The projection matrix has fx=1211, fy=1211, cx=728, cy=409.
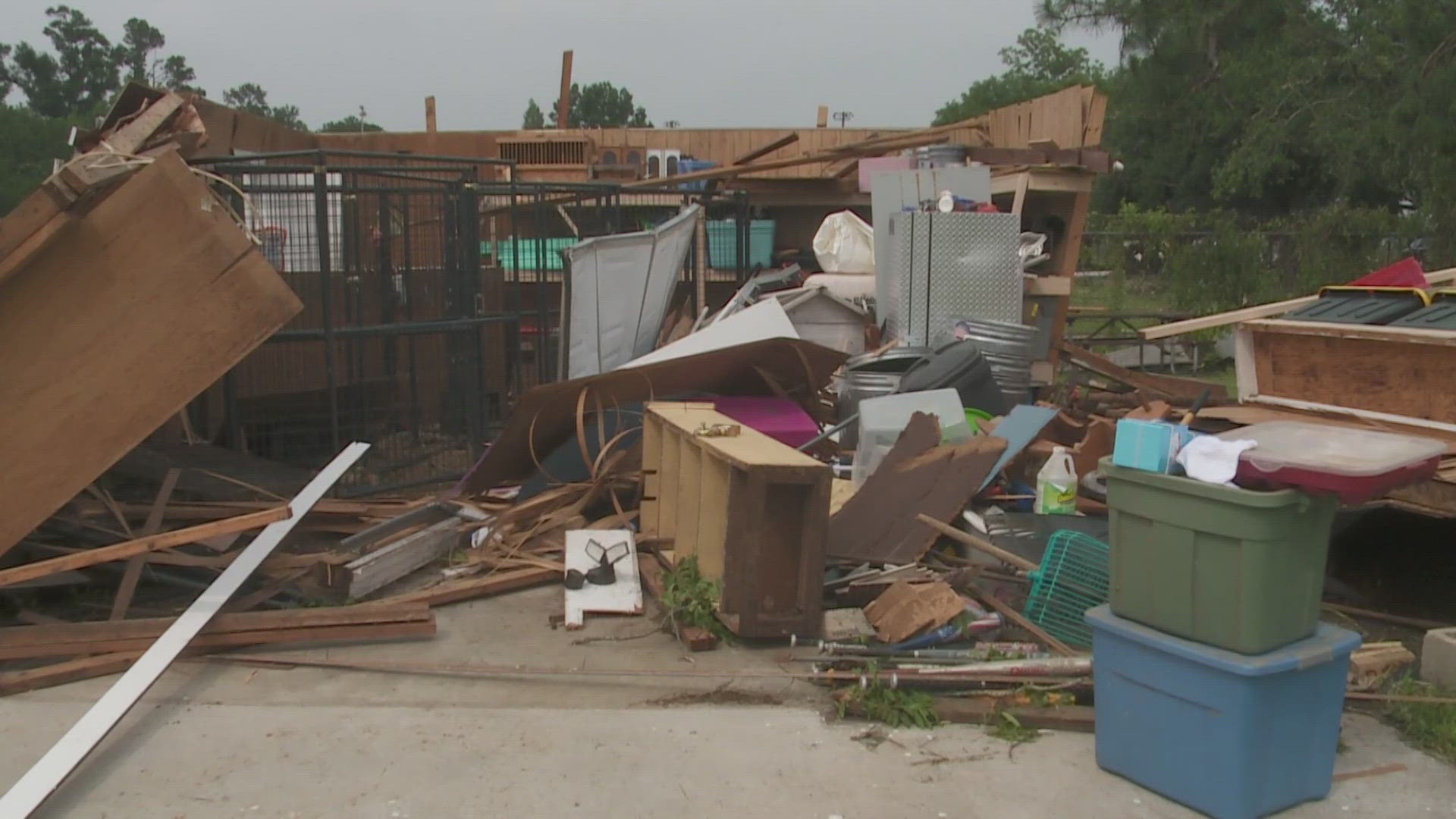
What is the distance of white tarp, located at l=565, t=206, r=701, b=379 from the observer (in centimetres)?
842

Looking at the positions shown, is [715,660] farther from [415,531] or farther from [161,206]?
[161,206]

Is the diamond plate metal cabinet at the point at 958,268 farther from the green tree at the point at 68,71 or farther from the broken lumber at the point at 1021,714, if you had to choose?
the green tree at the point at 68,71

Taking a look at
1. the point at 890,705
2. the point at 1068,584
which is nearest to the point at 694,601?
the point at 890,705

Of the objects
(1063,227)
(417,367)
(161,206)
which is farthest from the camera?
(1063,227)

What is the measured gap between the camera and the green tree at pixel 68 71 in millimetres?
53875

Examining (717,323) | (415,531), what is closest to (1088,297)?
(717,323)

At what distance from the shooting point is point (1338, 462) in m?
3.50

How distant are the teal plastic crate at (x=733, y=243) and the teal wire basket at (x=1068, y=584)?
7.80 meters

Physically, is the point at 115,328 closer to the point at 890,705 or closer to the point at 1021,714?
the point at 890,705

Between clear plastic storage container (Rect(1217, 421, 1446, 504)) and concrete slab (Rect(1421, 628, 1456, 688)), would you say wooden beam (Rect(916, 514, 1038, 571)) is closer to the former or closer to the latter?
concrete slab (Rect(1421, 628, 1456, 688))

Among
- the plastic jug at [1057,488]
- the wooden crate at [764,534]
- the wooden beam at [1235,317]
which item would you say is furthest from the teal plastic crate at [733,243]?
the wooden crate at [764,534]

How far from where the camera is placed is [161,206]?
16.1ft

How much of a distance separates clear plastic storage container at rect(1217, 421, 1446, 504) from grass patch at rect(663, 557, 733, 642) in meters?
2.25

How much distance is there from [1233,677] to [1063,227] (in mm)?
7906
